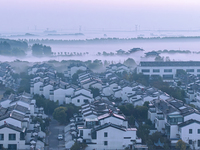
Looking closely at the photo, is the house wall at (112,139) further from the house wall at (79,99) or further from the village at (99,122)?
the house wall at (79,99)

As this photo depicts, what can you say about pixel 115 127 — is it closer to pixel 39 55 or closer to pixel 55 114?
pixel 55 114

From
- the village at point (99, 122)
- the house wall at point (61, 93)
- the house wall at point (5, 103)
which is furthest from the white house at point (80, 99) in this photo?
the house wall at point (5, 103)

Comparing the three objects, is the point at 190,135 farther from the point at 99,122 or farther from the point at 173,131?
the point at 99,122

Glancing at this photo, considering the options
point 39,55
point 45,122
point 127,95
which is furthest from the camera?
point 39,55

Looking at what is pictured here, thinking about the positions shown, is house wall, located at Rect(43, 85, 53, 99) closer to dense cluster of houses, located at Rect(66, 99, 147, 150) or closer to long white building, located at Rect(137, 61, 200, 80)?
dense cluster of houses, located at Rect(66, 99, 147, 150)

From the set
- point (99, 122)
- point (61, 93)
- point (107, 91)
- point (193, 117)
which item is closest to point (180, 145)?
point (193, 117)

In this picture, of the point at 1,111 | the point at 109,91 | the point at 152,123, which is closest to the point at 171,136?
the point at 152,123

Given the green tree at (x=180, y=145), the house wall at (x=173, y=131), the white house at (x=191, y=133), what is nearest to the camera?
the green tree at (x=180, y=145)

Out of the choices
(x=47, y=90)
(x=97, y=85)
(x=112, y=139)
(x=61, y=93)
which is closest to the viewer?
(x=112, y=139)
